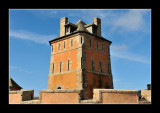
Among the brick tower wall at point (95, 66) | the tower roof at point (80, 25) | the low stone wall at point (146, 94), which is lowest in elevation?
the low stone wall at point (146, 94)

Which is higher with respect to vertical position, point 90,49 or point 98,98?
point 90,49

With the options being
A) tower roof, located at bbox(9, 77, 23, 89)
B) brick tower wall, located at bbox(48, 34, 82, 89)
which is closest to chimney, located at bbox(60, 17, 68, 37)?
brick tower wall, located at bbox(48, 34, 82, 89)

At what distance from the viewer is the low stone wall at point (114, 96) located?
1255 centimetres

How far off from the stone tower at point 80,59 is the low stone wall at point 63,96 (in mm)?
5837

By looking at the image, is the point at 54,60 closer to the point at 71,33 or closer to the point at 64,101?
the point at 71,33

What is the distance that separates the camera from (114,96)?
12.8 metres

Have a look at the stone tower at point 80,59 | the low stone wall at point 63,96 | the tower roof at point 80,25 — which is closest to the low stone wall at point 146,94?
the stone tower at point 80,59

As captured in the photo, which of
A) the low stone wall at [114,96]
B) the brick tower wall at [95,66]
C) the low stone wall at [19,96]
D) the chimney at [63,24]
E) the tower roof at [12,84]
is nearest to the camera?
the low stone wall at [114,96]

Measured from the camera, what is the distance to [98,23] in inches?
968

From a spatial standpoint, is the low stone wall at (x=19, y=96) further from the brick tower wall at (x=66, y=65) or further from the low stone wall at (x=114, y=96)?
the low stone wall at (x=114, y=96)

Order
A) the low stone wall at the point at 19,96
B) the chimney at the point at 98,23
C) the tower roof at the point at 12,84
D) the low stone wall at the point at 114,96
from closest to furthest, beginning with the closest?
the low stone wall at the point at 114,96
the low stone wall at the point at 19,96
the chimney at the point at 98,23
the tower roof at the point at 12,84

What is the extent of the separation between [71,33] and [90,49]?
11.1 ft

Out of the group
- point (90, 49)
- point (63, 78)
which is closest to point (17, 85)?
point (63, 78)

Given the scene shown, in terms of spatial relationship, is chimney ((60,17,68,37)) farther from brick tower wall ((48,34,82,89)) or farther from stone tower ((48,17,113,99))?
brick tower wall ((48,34,82,89))
